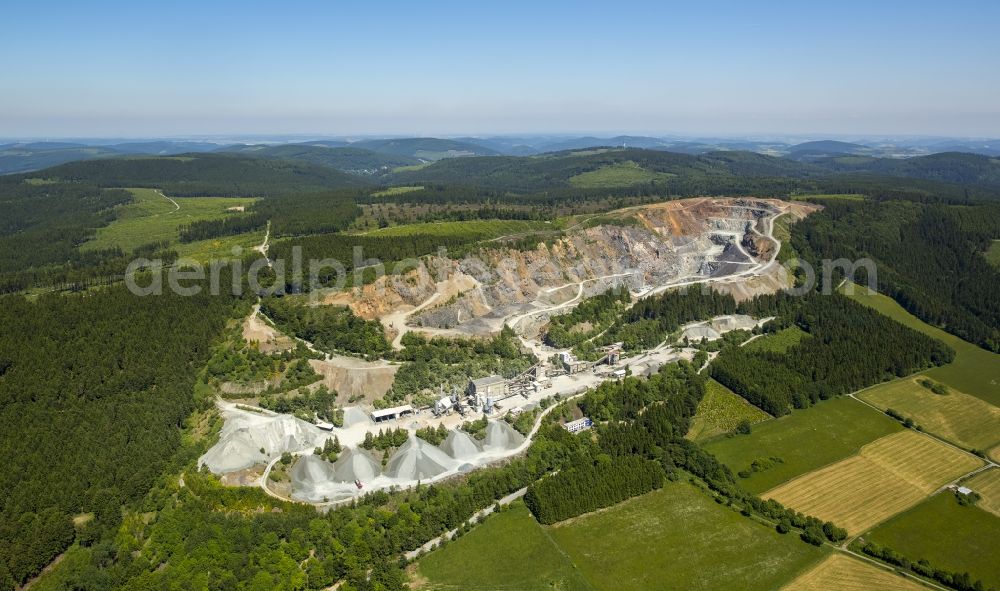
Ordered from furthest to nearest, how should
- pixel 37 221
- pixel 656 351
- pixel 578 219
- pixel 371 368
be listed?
pixel 37 221, pixel 578 219, pixel 656 351, pixel 371 368

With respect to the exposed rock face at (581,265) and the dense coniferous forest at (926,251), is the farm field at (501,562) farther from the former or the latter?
the dense coniferous forest at (926,251)

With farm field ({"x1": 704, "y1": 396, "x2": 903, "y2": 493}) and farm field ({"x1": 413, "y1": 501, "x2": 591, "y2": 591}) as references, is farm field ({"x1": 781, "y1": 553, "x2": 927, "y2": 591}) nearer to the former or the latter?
farm field ({"x1": 704, "y1": 396, "x2": 903, "y2": 493})

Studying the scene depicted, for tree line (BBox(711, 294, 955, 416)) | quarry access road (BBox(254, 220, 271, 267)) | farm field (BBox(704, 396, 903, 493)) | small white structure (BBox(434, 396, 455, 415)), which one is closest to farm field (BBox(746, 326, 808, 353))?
tree line (BBox(711, 294, 955, 416))

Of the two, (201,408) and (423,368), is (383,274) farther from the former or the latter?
(201,408)

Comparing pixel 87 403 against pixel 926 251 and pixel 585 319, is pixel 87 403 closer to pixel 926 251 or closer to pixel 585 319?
pixel 585 319

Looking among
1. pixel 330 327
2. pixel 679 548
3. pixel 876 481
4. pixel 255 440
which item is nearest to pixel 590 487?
pixel 679 548

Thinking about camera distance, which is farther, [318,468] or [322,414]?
[322,414]

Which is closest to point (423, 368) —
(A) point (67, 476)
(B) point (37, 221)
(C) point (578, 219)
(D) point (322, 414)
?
(D) point (322, 414)
